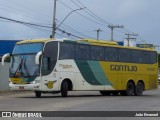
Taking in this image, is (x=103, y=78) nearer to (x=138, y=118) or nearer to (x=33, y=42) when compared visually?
(x=33, y=42)

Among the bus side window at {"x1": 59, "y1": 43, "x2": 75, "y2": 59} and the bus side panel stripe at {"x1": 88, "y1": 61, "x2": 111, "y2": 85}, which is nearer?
the bus side window at {"x1": 59, "y1": 43, "x2": 75, "y2": 59}

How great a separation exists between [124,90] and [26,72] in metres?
8.83

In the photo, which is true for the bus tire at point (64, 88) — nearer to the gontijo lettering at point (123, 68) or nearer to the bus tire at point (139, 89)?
the gontijo lettering at point (123, 68)

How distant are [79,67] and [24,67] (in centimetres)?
373

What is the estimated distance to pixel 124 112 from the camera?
18094 mm

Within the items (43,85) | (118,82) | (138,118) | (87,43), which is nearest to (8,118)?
(138,118)

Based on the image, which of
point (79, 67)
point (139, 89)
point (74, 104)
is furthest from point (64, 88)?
point (139, 89)

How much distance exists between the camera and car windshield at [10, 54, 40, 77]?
27484 millimetres

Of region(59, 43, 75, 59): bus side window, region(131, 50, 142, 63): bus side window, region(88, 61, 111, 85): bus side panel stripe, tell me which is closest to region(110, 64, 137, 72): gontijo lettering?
region(131, 50, 142, 63): bus side window

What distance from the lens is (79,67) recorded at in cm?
2962

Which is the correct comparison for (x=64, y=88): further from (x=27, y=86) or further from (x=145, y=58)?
(x=145, y=58)

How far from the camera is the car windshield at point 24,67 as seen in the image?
90.2 feet

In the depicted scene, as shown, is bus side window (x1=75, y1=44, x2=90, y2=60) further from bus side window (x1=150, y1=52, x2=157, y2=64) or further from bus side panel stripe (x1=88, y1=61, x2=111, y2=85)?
bus side window (x1=150, y1=52, x2=157, y2=64)

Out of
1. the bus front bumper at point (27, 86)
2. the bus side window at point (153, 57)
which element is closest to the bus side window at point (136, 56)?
the bus side window at point (153, 57)
